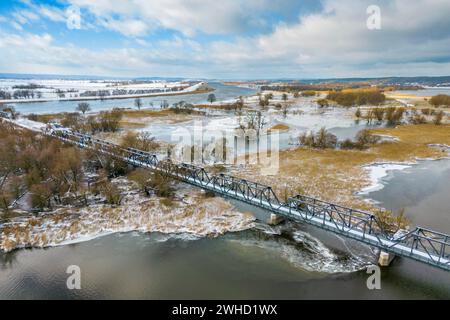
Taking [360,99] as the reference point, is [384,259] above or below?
below

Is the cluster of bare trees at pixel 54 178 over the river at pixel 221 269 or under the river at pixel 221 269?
over

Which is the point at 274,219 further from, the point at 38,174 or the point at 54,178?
the point at 38,174

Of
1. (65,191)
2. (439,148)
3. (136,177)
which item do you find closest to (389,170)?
(439,148)

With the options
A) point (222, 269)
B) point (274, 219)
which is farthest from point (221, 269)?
point (274, 219)

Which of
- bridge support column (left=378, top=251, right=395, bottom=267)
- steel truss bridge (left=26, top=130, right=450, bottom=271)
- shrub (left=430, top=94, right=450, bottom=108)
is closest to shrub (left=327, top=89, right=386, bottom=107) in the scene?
shrub (left=430, top=94, right=450, bottom=108)

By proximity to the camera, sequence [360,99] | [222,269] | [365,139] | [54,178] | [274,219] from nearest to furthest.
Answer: [222,269], [274,219], [54,178], [365,139], [360,99]

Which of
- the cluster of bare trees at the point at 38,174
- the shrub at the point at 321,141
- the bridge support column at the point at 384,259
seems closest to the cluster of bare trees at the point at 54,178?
the cluster of bare trees at the point at 38,174

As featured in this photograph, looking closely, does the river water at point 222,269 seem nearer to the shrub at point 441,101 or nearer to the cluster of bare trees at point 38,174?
the cluster of bare trees at point 38,174
